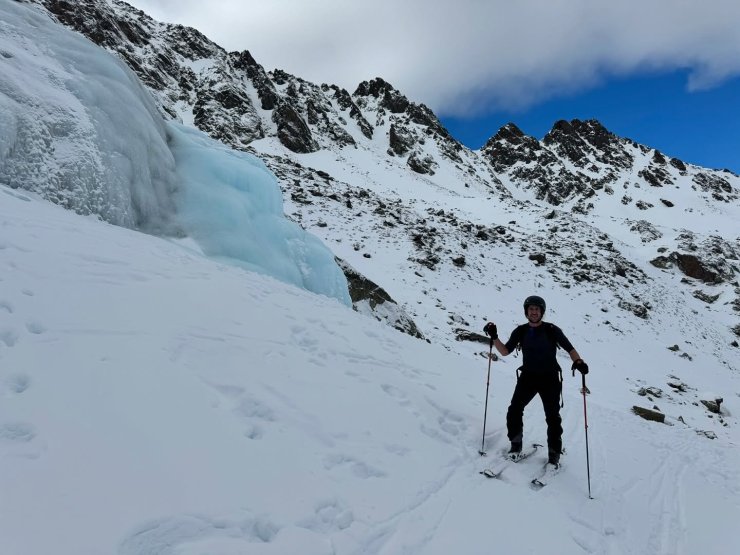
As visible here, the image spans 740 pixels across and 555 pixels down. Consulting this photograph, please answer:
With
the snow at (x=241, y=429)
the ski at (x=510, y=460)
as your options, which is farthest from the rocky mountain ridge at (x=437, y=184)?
the ski at (x=510, y=460)

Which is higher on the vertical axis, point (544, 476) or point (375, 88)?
point (375, 88)

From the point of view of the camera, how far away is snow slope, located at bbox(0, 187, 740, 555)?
10.2 ft

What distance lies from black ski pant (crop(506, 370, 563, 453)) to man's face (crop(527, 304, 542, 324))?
729 mm

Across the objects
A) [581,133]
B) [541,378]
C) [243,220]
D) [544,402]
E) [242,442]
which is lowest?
[242,442]

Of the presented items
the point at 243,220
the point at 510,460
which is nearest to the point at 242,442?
the point at 510,460

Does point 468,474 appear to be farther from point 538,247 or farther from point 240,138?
point 240,138

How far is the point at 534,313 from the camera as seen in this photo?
20.0 feet

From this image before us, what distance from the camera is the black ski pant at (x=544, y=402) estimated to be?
5906mm

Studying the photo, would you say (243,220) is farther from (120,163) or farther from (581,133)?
(581,133)

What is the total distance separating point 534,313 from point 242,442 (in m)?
4.16

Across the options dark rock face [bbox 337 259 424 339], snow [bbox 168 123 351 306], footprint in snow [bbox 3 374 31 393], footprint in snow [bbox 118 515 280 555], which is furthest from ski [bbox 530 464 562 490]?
dark rock face [bbox 337 259 424 339]

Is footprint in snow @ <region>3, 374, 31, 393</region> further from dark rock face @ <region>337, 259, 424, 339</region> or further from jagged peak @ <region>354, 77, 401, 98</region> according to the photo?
jagged peak @ <region>354, 77, 401, 98</region>

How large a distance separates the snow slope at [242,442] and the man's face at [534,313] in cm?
196

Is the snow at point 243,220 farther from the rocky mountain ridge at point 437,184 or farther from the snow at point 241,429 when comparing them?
the rocky mountain ridge at point 437,184
